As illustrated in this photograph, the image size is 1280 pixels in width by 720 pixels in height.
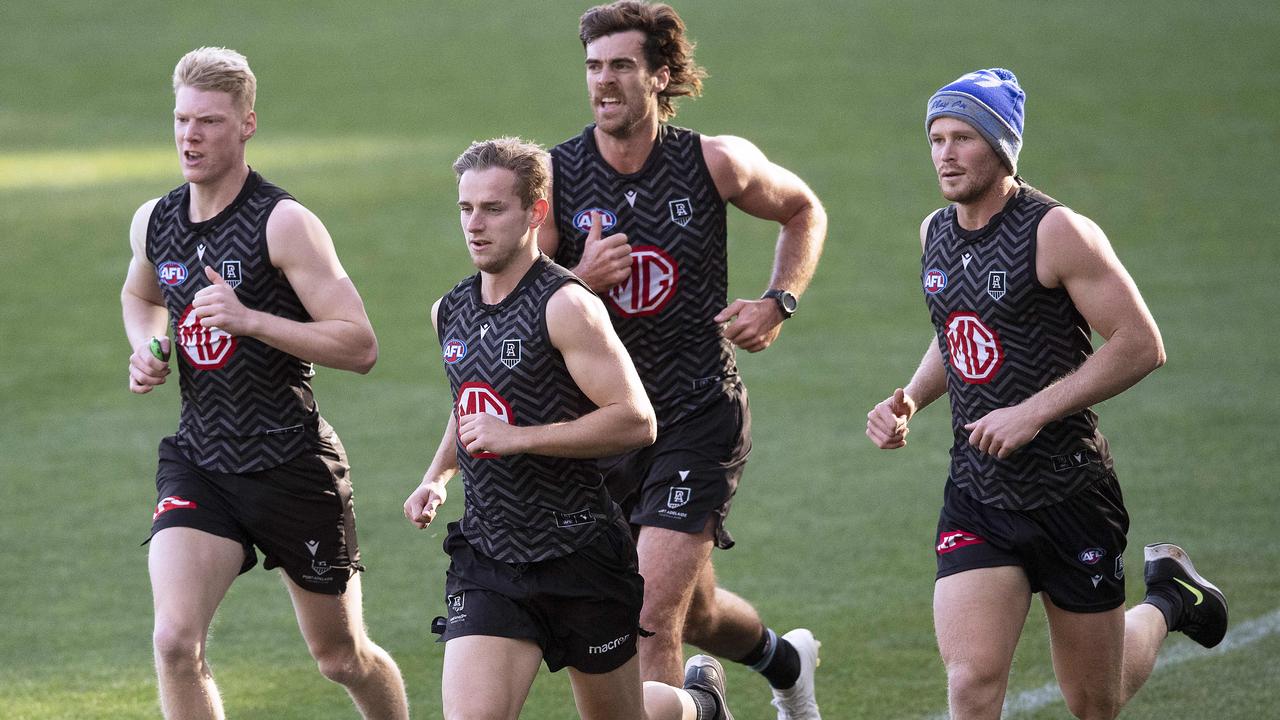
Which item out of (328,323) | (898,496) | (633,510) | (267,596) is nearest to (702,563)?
(633,510)

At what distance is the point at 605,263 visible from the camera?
19.7ft

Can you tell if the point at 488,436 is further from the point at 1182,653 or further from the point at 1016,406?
the point at 1182,653

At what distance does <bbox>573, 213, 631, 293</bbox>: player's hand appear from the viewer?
5.99m

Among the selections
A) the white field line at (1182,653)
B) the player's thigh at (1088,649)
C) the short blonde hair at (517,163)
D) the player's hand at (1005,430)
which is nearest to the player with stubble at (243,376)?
the short blonde hair at (517,163)

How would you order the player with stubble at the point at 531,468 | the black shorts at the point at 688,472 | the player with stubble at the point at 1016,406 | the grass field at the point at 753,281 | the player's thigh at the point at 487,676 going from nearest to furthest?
the player's thigh at the point at 487,676, the player with stubble at the point at 531,468, the player with stubble at the point at 1016,406, the black shorts at the point at 688,472, the grass field at the point at 753,281

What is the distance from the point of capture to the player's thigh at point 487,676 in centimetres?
484

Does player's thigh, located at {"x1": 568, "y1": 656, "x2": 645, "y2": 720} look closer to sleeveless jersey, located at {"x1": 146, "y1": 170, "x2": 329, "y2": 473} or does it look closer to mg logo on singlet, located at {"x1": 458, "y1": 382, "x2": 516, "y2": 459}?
mg logo on singlet, located at {"x1": 458, "y1": 382, "x2": 516, "y2": 459}

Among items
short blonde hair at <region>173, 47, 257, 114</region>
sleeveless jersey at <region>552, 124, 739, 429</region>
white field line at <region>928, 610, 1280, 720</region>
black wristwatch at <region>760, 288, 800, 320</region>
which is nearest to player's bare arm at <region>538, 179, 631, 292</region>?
sleeveless jersey at <region>552, 124, 739, 429</region>

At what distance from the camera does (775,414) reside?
468 inches

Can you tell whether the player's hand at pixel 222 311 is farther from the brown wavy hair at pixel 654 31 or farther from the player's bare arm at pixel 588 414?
the brown wavy hair at pixel 654 31

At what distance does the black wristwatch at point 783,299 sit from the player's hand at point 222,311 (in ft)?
6.41

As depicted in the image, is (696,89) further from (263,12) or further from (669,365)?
(263,12)

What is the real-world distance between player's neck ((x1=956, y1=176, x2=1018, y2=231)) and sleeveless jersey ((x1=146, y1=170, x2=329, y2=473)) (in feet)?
7.06

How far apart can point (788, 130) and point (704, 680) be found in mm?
16178
